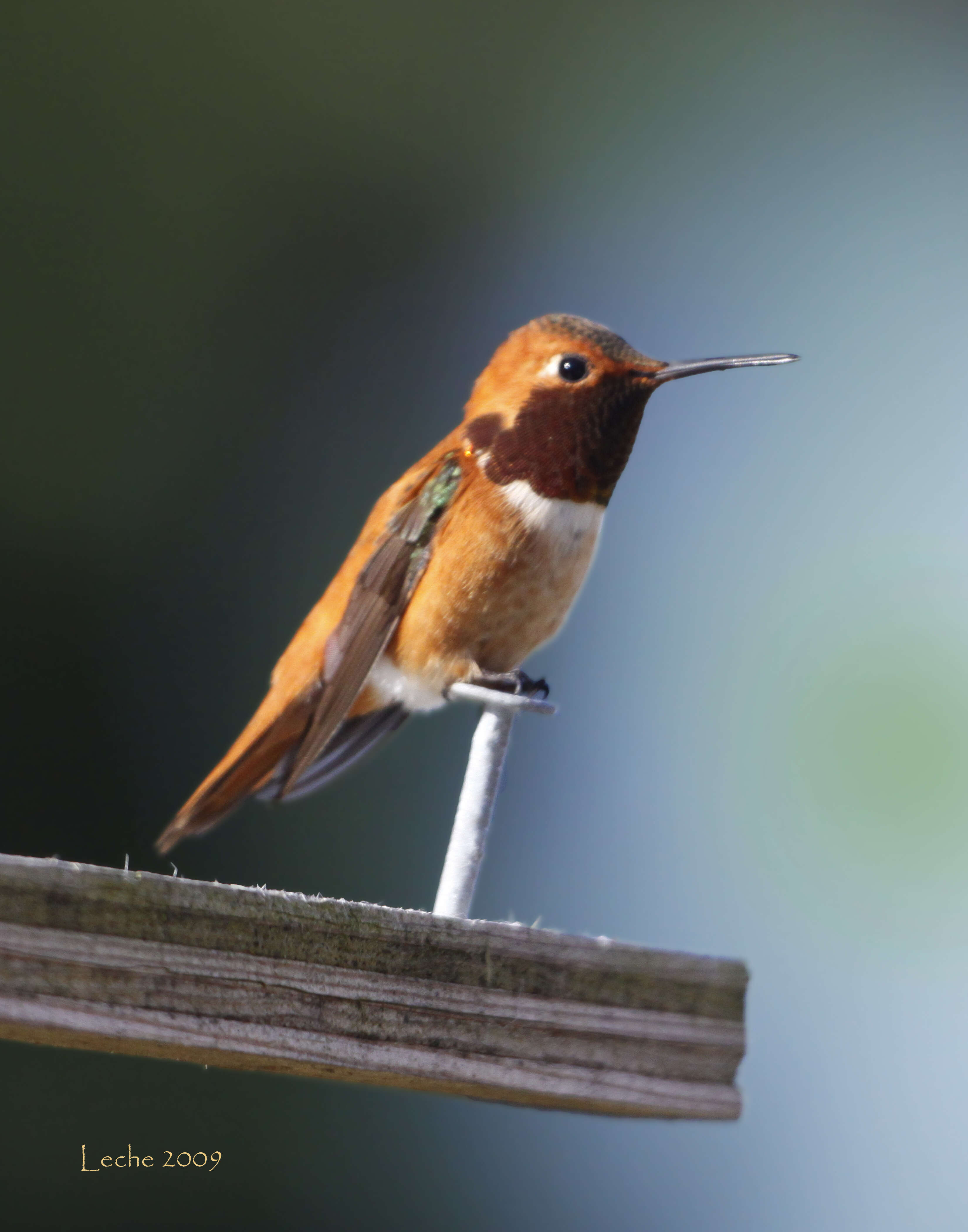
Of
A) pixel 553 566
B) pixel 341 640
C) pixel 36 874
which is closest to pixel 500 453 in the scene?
pixel 553 566

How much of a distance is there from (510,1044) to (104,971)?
1.62 feet

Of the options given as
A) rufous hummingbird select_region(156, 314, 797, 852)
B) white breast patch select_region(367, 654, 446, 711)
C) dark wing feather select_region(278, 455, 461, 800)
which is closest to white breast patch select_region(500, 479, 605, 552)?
rufous hummingbird select_region(156, 314, 797, 852)

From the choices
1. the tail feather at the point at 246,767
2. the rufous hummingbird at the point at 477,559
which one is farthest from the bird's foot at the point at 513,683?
the tail feather at the point at 246,767

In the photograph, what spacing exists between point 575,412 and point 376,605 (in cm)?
43

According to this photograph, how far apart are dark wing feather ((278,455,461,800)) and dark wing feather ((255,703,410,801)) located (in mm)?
20

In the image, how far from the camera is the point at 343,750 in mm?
2016

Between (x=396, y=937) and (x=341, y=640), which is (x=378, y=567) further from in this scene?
(x=396, y=937)

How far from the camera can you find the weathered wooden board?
123 cm

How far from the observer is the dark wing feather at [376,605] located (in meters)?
1.81

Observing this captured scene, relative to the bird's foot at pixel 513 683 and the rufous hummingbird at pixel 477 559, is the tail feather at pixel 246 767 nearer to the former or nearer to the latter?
the rufous hummingbird at pixel 477 559

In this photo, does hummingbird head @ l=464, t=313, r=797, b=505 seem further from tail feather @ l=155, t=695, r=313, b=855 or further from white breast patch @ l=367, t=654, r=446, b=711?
tail feather @ l=155, t=695, r=313, b=855

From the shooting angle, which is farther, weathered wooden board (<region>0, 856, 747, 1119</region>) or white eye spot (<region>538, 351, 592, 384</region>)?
white eye spot (<region>538, 351, 592, 384</region>)

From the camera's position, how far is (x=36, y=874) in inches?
48.3

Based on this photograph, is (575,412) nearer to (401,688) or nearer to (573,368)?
(573,368)
